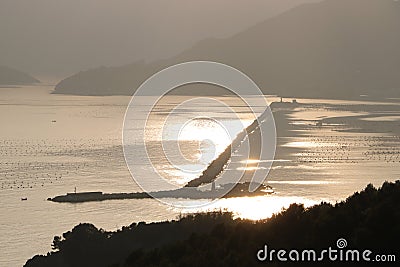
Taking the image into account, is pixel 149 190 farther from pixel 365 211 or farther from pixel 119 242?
pixel 365 211

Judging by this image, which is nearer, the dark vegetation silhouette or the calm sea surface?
the dark vegetation silhouette

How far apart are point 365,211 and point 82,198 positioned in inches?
465

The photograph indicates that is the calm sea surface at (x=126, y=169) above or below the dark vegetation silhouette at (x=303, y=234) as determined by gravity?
above

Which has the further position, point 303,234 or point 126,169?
point 126,169

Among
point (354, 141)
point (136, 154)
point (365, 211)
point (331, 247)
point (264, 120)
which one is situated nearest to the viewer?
point (331, 247)

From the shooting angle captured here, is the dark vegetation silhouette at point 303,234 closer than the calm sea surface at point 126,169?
Yes

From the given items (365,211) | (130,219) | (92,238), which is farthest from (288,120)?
(365,211)

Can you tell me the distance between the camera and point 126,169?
21578 millimetres

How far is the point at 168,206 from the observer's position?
52.0ft

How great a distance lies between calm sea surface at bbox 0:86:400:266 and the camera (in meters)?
14.5

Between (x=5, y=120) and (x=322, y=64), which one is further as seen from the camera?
(x=322, y=64)

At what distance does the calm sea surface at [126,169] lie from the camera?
14461mm

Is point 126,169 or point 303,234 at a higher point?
point 126,169

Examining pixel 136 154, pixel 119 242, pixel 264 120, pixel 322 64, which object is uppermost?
pixel 322 64
